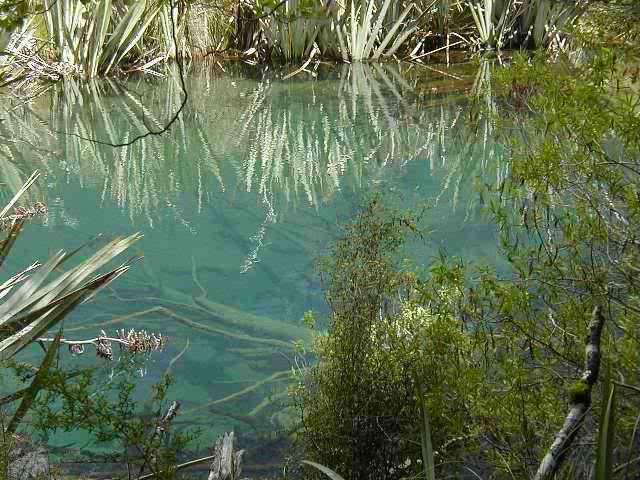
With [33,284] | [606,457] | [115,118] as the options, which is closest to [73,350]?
[33,284]

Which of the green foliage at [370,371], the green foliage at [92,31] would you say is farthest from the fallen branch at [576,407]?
the green foliage at [92,31]

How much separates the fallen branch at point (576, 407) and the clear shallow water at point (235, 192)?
54.8 inches

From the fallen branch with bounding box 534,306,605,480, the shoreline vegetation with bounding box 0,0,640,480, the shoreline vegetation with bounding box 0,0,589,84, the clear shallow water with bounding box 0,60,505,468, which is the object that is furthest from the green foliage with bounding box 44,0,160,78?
the fallen branch with bounding box 534,306,605,480

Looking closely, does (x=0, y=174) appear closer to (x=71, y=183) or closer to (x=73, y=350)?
(x=71, y=183)

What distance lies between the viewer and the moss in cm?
153

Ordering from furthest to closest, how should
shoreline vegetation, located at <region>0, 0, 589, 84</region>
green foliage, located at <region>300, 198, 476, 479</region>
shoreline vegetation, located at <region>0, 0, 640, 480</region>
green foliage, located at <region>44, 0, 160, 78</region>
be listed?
shoreline vegetation, located at <region>0, 0, 589, 84</region> < green foliage, located at <region>44, 0, 160, 78</region> < green foliage, located at <region>300, 198, 476, 479</region> < shoreline vegetation, located at <region>0, 0, 640, 480</region>

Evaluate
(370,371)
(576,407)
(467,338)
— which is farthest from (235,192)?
(576,407)

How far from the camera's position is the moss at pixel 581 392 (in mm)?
1527

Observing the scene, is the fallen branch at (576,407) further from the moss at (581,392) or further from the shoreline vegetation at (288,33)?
the shoreline vegetation at (288,33)

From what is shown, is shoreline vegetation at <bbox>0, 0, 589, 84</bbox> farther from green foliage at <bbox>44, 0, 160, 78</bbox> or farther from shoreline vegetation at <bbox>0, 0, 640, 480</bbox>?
shoreline vegetation at <bbox>0, 0, 640, 480</bbox>

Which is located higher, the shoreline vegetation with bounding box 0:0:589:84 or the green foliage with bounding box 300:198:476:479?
the green foliage with bounding box 300:198:476:479

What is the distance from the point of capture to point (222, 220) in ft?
19.6

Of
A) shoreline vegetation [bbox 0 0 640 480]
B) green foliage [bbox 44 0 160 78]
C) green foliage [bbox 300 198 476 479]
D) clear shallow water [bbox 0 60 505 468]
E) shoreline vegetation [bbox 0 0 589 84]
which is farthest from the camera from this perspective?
shoreline vegetation [bbox 0 0 589 84]

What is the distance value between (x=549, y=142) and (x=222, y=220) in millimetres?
3858
